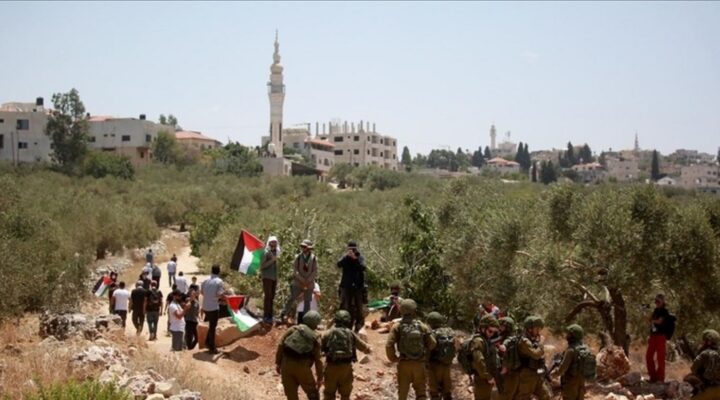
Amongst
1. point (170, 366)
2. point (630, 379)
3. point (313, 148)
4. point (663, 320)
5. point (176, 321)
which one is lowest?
point (630, 379)

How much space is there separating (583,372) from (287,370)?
4.11 m

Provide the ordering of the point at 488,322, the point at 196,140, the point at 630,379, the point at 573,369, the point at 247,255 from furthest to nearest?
the point at 196,140, the point at 247,255, the point at 630,379, the point at 488,322, the point at 573,369

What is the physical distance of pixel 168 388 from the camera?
34.3ft

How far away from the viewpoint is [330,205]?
5953 cm

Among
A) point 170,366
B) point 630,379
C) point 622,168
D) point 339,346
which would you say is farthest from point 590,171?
point 339,346

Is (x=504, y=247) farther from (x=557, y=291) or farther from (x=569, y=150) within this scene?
(x=569, y=150)

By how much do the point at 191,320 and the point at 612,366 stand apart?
7.55 m

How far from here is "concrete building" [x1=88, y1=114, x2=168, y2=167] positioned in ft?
305

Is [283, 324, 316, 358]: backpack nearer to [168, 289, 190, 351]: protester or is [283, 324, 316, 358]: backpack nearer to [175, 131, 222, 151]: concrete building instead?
[168, 289, 190, 351]: protester

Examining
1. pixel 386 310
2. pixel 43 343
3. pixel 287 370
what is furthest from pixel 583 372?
pixel 43 343

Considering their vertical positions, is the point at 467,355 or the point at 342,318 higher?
the point at 342,318

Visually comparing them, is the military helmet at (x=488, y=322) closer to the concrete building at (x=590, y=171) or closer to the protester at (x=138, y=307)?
the protester at (x=138, y=307)

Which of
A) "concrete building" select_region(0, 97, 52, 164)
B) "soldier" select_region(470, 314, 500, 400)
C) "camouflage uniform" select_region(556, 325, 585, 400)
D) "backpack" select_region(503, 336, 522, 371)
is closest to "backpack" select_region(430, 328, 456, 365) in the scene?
"soldier" select_region(470, 314, 500, 400)

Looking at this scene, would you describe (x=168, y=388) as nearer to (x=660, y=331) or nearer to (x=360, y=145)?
(x=660, y=331)
